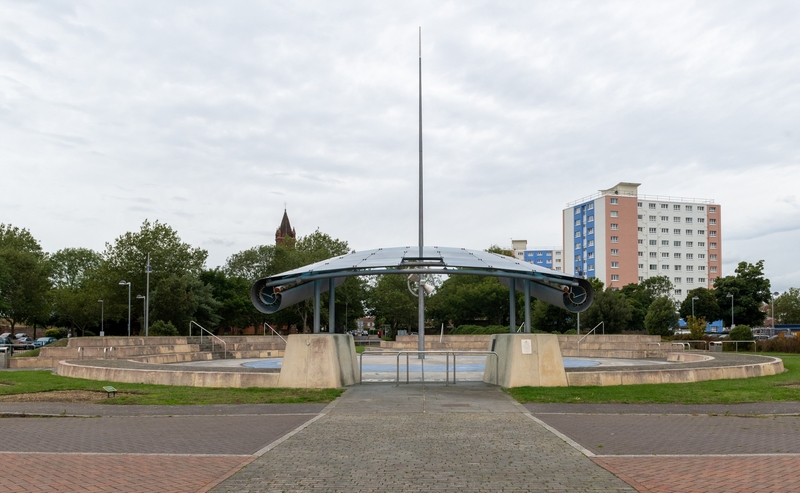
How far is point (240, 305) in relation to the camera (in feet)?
267

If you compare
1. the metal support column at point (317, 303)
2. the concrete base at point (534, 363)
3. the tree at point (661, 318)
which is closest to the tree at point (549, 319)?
the tree at point (661, 318)

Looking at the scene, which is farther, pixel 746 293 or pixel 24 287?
pixel 746 293

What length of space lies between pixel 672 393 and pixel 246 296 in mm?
72171

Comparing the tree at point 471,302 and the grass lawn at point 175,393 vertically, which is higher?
the tree at point 471,302

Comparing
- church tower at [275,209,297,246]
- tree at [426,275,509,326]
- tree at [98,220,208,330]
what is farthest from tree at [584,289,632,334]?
church tower at [275,209,297,246]

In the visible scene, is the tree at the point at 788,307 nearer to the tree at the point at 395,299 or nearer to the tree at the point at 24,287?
→ the tree at the point at 395,299

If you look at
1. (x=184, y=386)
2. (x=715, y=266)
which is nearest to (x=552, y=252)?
(x=715, y=266)

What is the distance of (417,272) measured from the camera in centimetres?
1692

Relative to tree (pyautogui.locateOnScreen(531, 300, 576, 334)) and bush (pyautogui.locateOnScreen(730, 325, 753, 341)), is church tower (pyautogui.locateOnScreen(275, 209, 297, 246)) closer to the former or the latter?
tree (pyautogui.locateOnScreen(531, 300, 576, 334))

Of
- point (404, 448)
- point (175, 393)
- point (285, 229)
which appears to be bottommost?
point (175, 393)

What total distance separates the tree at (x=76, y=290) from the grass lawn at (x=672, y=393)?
A: 2269 inches

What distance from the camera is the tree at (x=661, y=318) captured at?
5281 cm

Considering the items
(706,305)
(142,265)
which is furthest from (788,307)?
(142,265)

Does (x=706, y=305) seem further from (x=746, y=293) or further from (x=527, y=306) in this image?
(x=527, y=306)
